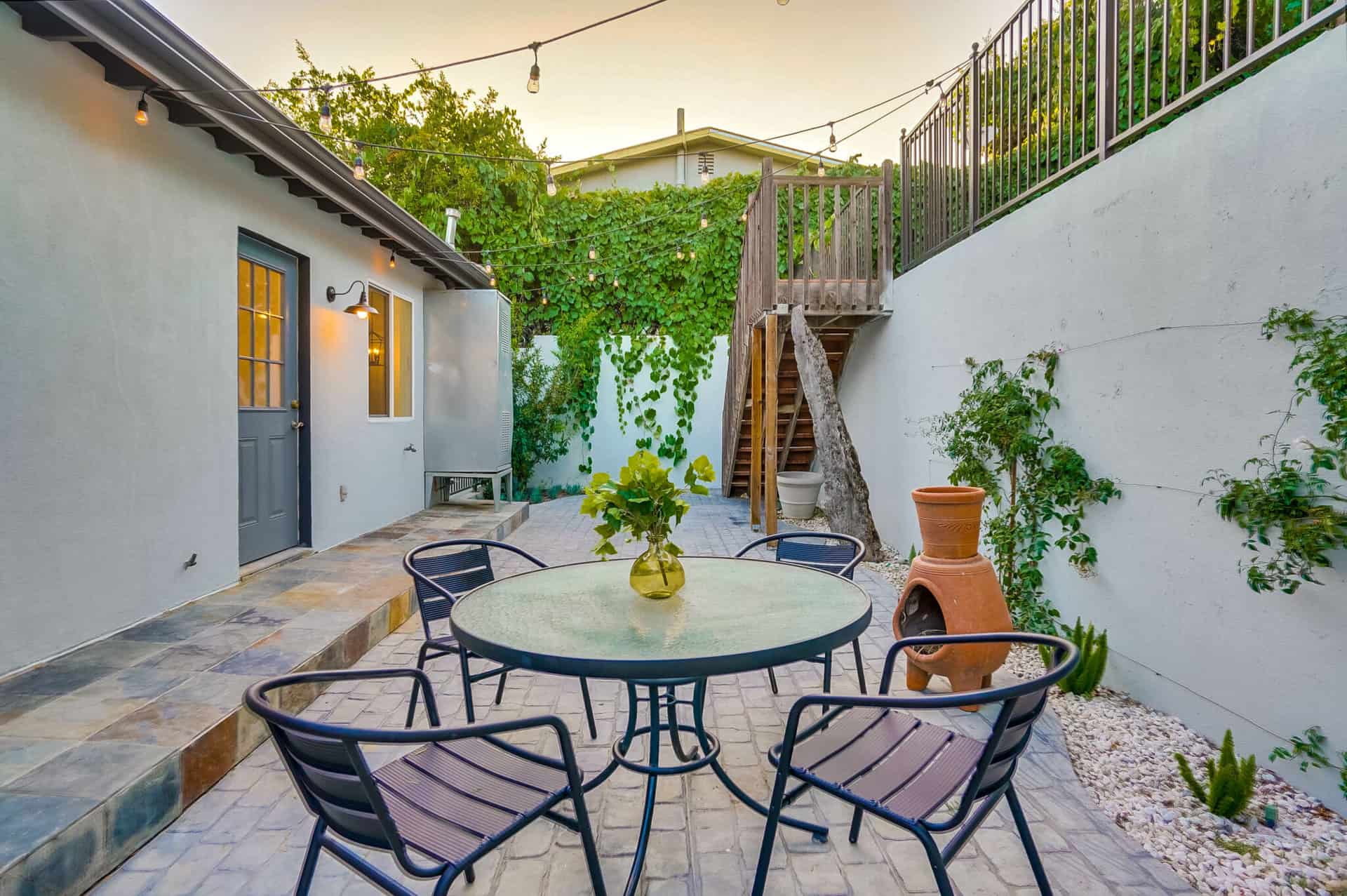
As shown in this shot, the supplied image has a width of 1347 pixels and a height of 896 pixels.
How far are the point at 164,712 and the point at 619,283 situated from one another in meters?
8.51

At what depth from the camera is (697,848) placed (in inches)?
75.7

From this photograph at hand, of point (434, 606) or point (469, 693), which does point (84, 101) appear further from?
point (469, 693)

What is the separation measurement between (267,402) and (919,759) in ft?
14.6

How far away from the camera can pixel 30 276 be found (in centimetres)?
273

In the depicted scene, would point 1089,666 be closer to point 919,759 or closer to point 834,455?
point 919,759

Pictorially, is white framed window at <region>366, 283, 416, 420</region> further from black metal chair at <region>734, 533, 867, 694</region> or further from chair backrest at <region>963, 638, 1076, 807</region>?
chair backrest at <region>963, 638, 1076, 807</region>

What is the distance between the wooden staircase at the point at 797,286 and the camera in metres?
5.87

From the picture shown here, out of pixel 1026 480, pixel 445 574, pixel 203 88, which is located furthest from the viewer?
pixel 1026 480

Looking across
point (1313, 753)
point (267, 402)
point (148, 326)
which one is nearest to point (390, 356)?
point (267, 402)

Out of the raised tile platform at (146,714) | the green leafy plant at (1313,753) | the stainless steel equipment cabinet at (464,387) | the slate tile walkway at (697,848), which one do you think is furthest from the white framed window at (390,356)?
the green leafy plant at (1313,753)

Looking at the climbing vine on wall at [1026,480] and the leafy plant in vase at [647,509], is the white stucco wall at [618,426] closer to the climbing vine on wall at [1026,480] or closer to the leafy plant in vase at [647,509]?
the climbing vine on wall at [1026,480]

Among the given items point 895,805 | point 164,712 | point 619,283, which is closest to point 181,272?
point 164,712

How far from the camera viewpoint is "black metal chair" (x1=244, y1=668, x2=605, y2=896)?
4.04ft

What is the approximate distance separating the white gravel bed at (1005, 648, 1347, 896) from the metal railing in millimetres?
2244
